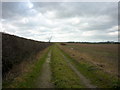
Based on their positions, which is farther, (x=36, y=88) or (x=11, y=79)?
(x=11, y=79)

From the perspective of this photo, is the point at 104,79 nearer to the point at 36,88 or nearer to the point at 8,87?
the point at 36,88

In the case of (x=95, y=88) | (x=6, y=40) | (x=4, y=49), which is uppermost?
(x=6, y=40)

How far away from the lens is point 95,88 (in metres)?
8.99

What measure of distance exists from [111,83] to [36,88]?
525 cm

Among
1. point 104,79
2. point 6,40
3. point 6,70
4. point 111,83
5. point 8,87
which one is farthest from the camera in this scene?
point 6,40

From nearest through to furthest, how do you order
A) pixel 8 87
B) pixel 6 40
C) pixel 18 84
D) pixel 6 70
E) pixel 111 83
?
pixel 8 87 → pixel 18 84 → pixel 111 83 → pixel 6 70 → pixel 6 40

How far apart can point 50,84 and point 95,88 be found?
3.01 m

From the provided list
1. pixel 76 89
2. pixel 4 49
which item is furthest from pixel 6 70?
pixel 76 89

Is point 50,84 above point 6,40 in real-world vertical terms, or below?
below

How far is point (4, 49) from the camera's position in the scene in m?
11.9

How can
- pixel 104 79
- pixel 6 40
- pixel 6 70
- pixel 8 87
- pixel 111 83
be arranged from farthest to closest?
pixel 6 40
pixel 6 70
pixel 104 79
pixel 111 83
pixel 8 87

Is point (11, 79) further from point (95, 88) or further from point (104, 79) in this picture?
point (104, 79)

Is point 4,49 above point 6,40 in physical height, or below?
below

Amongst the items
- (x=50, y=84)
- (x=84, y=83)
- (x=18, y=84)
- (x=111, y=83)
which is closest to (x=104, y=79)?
(x=111, y=83)
